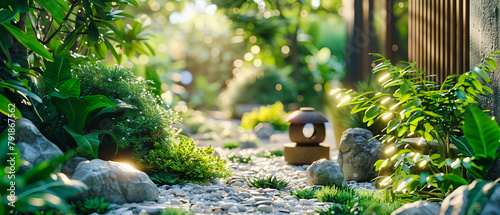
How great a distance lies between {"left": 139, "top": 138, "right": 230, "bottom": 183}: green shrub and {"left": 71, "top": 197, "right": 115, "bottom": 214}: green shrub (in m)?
1.14

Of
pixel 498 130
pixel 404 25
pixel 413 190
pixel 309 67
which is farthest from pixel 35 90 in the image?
pixel 309 67

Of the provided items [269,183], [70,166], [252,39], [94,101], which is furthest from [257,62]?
[70,166]

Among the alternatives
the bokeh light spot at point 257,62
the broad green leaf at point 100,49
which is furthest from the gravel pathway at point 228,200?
the bokeh light spot at point 257,62

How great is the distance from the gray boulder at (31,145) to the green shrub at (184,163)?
1.14 meters

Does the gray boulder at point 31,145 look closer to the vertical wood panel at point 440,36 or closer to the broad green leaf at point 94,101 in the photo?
the broad green leaf at point 94,101

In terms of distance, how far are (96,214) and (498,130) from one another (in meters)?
2.78

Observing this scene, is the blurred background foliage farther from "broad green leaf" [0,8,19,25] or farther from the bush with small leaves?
"broad green leaf" [0,8,19,25]

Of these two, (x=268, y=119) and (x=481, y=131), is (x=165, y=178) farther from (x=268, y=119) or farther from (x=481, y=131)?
(x=268, y=119)

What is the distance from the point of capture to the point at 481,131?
9.31ft

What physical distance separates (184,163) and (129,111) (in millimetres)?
797

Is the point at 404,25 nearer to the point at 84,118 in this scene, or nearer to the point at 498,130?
the point at 498,130

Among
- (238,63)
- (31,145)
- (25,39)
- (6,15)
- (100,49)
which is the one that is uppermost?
(238,63)

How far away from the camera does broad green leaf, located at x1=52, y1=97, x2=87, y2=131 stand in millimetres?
3409

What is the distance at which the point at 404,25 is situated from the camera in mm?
7707
